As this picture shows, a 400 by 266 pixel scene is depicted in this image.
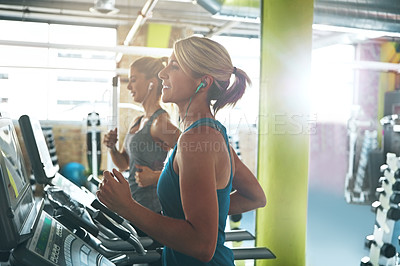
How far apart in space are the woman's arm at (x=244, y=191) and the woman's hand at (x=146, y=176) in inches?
34.7

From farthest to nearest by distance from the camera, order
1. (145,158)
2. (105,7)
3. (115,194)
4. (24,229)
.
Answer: (105,7), (145,158), (115,194), (24,229)

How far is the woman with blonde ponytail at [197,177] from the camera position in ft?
3.21

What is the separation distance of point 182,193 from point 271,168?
181 cm

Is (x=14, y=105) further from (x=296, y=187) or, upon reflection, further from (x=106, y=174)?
(x=106, y=174)

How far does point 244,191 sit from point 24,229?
74cm

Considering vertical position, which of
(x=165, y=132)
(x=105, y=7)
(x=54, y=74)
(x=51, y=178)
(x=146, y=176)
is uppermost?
(x=105, y=7)

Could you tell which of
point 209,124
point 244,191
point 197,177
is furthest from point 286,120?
point 197,177

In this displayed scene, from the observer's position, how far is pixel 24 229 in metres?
0.84

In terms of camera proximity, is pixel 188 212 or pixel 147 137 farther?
pixel 147 137

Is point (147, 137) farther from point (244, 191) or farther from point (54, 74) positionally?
point (54, 74)

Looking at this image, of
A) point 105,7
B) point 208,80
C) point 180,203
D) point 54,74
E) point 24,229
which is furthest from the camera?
point 54,74

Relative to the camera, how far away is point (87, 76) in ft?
16.9

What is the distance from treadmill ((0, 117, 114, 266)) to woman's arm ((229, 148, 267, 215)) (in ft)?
1.59

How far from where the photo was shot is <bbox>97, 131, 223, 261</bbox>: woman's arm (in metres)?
0.97
